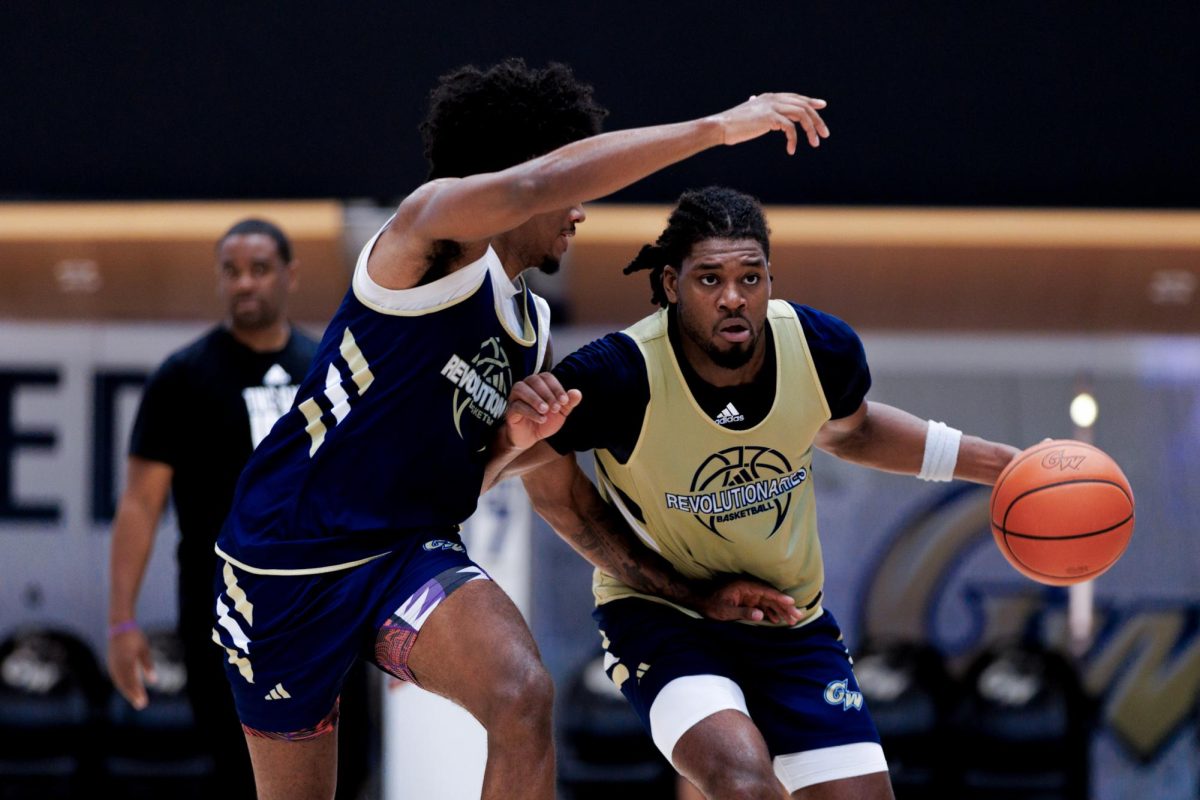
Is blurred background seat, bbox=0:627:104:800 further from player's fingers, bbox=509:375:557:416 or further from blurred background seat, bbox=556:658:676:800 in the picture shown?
player's fingers, bbox=509:375:557:416

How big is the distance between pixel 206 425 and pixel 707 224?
1986 mm

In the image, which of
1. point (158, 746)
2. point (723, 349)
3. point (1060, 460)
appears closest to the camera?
point (723, 349)

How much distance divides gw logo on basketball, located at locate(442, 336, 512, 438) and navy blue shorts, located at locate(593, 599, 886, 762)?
0.80 m

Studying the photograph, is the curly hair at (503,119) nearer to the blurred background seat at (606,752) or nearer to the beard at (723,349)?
the beard at (723,349)

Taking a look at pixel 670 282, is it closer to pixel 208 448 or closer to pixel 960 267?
pixel 208 448

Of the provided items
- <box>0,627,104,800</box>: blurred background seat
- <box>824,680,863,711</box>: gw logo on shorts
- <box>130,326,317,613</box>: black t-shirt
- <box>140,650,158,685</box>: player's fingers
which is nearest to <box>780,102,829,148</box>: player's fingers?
<box>824,680,863,711</box>: gw logo on shorts

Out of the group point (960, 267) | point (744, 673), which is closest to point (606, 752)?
point (960, 267)

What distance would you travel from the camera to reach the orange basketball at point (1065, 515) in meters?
3.76

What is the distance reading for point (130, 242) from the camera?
7.07m

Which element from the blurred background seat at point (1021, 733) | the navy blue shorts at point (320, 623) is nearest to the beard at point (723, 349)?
the navy blue shorts at point (320, 623)

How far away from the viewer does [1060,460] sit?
384 cm

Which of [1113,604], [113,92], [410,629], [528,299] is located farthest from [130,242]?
[1113,604]

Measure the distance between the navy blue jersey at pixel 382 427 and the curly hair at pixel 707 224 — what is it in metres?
0.65

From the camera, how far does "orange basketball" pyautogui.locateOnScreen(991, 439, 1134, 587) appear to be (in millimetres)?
3762
